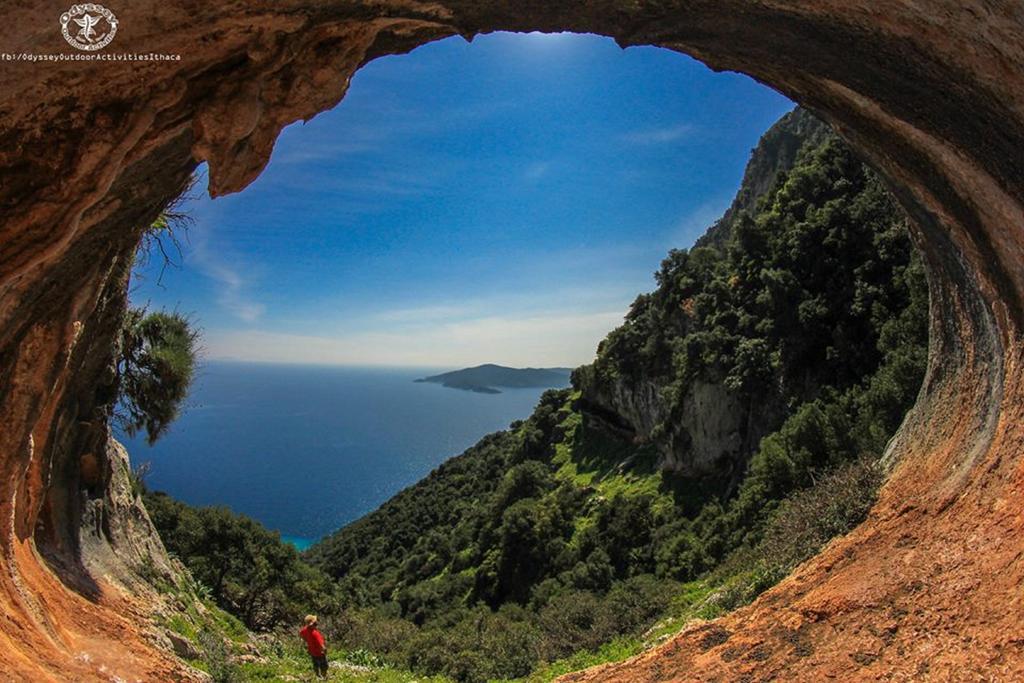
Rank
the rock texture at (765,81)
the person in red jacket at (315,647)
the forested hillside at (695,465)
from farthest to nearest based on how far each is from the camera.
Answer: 1. the forested hillside at (695,465)
2. the person in red jacket at (315,647)
3. the rock texture at (765,81)

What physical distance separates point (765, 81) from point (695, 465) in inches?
1293

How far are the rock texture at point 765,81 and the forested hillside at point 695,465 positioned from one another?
3252 mm

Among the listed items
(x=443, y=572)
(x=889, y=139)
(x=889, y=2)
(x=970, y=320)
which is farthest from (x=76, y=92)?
(x=443, y=572)

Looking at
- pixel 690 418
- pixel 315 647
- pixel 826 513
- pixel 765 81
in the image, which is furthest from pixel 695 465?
pixel 765 81

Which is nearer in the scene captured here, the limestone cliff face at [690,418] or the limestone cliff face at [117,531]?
the limestone cliff face at [117,531]

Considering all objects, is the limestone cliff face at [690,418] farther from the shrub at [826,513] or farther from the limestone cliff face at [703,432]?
the shrub at [826,513]

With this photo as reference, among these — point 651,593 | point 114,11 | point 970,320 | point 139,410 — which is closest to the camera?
point 114,11

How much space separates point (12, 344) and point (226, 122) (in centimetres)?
466

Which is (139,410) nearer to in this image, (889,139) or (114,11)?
(114,11)

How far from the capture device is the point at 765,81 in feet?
25.5

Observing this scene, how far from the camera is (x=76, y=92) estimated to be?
5039mm

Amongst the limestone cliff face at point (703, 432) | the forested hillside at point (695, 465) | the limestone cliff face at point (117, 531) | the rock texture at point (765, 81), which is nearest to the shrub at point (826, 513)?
the forested hillside at point (695, 465)

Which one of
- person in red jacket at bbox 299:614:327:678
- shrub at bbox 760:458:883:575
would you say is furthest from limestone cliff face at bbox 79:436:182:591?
shrub at bbox 760:458:883:575

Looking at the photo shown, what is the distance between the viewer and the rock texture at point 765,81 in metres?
5.01
